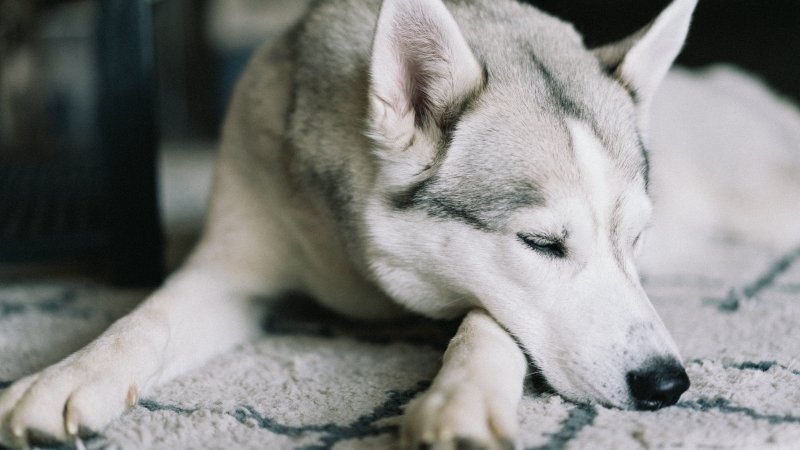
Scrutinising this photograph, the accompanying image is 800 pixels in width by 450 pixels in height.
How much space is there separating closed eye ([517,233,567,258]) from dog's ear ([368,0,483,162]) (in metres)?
0.23

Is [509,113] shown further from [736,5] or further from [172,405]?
[736,5]

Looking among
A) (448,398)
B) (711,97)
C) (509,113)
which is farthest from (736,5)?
(448,398)

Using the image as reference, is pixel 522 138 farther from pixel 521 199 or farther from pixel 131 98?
pixel 131 98

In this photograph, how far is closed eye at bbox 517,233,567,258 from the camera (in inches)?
42.4

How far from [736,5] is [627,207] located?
2.49 metres

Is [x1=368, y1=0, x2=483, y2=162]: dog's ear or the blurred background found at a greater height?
[x1=368, y1=0, x2=483, y2=162]: dog's ear

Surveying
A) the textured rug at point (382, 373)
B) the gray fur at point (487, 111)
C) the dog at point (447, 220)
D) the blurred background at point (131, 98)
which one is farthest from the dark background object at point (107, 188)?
the gray fur at point (487, 111)

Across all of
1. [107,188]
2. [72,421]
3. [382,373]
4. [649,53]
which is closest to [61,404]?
[72,421]

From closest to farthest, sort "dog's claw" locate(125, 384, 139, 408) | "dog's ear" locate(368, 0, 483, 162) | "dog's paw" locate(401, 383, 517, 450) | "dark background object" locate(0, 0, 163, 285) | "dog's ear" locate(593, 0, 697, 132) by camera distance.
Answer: "dog's paw" locate(401, 383, 517, 450), "dog's claw" locate(125, 384, 139, 408), "dog's ear" locate(368, 0, 483, 162), "dog's ear" locate(593, 0, 697, 132), "dark background object" locate(0, 0, 163, 285)

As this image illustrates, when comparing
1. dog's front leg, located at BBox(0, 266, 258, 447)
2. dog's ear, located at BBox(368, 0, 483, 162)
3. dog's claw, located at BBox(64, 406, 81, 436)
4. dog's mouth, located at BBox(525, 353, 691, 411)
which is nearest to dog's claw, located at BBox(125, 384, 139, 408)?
dog's front leg, located at BBox(0, 266, 258, 447)

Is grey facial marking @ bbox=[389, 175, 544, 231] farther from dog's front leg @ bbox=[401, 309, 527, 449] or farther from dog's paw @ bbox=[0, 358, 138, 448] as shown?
dog's paw @ bbox=[0, 358, 138, 448]

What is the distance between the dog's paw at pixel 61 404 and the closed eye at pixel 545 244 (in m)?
0.60

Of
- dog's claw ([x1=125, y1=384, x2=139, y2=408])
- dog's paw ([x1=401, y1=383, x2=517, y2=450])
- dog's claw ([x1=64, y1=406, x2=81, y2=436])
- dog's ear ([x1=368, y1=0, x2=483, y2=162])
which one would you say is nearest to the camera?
dog's paw ([x1=401, y1=383, x2=517, y2=450])

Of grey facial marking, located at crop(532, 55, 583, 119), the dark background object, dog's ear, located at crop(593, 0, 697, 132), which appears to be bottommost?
the dark background object
